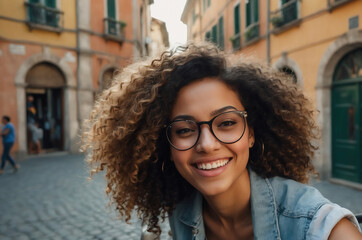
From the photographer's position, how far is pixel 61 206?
214 inches

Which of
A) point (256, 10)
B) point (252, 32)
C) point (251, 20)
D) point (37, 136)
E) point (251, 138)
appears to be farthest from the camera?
point (37, 136)

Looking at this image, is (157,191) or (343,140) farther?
(343,140)

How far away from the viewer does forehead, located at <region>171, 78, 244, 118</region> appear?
153 cm

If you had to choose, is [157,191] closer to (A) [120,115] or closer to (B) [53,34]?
(A) [120,115]

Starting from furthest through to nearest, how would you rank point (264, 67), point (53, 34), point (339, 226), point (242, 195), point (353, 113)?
point (53, 34) < point (353, 113) < point (264, 67) < point (242, 195) < point (339, 226)

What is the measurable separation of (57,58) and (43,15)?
1.81 metres

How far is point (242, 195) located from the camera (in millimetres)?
1677

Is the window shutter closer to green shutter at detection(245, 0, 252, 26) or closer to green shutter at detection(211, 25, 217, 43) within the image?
green shutter at detection(245, 0, 252, 26)

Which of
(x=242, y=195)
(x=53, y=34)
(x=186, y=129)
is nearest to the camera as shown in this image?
(x=186, y=129)

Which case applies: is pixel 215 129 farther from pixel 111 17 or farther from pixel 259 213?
pixel 111 17

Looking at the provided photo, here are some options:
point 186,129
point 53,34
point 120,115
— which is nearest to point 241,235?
point 186,129

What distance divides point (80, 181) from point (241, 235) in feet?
21.9

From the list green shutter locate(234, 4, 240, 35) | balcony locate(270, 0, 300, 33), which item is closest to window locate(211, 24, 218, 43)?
green shutter locate(234, 4, 240, 35)

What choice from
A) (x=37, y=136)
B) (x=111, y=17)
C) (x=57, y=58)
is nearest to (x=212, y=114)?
(x=37, y=136)
